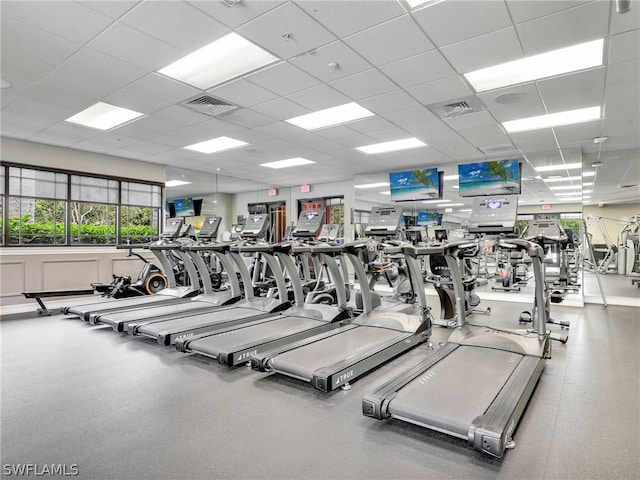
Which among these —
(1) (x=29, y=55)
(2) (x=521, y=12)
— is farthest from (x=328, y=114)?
(1) (x=29, y=55)

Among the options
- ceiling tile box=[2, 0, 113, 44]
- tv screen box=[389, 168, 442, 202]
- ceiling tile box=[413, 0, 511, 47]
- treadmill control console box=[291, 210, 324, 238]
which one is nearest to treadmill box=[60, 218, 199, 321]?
treadmill control console box=[291, 210, 324, 238]

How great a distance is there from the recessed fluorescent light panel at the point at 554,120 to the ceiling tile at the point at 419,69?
206 centimetres

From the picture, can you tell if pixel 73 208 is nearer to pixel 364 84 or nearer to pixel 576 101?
pixel 364 84

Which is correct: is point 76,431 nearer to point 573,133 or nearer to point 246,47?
point 246,47

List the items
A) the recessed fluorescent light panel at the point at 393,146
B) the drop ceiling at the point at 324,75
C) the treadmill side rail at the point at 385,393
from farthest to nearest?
the recessed fluorescent light panel at the point at 393,146, the drop ceiling at the point at 324,75, the treadmill side rail at the point at 385,393

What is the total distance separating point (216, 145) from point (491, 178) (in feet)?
17.9

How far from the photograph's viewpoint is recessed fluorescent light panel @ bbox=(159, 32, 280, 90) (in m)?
3.40

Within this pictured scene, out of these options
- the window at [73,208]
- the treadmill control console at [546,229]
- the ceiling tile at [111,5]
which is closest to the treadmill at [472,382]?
the ceiling tile at [111,5]

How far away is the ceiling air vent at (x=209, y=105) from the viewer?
15.0 ft

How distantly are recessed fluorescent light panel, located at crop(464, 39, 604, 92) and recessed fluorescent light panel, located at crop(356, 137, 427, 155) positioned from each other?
7.33 ft

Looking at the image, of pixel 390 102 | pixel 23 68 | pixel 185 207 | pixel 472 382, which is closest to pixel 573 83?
pixel 390 102

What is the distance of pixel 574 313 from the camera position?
5.69m

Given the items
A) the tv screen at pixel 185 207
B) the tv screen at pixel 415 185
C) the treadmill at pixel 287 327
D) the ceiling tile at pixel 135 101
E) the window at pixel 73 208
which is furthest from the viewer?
the tv screen at pixel 185 207

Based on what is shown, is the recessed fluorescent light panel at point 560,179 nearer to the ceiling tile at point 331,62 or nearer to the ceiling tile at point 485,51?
the ceiling tile at point 485,51
